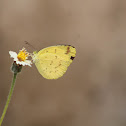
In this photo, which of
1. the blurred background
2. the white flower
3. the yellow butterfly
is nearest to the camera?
the white flower

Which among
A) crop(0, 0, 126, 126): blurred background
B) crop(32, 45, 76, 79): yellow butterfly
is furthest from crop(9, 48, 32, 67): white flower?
crop(0, 0, 126, 126): blurred background

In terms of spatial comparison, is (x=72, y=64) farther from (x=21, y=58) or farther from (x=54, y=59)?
(x=21, y=58)

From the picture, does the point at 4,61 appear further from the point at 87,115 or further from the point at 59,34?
the point at 87,115

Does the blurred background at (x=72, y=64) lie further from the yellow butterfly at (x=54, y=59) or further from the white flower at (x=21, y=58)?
the white flower at (x=21, y=58)

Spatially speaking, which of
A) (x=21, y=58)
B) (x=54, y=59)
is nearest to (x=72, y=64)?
(x=54, y=59)

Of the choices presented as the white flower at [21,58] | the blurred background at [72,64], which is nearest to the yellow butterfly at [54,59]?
the white flower at [21,58]

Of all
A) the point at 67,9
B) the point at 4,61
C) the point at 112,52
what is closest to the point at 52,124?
the point at 4,61

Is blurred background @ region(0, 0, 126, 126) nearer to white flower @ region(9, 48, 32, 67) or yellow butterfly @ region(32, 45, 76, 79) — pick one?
yellow butterfly @ region(32, 45, 76, 79)
